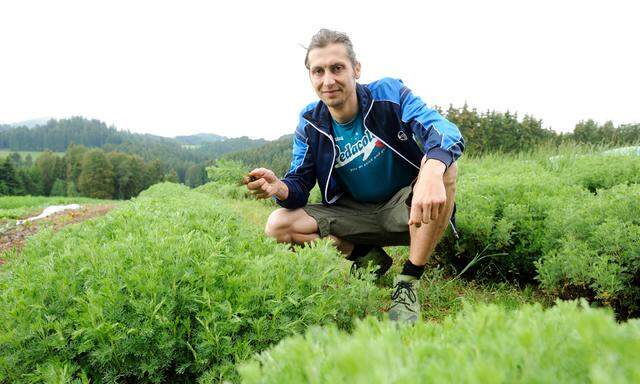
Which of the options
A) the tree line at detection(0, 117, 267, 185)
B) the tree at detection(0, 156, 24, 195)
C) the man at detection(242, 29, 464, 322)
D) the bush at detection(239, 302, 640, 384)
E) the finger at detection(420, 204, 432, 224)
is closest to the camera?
the bush at detection(239, 302, 640, 384)

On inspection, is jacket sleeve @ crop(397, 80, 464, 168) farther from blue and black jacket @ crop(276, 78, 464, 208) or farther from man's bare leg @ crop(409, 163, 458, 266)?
man's bare leg @ crop(409, 163, 458, 266)

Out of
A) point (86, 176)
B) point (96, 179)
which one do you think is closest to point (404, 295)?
point (96, 179)

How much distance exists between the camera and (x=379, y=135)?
3898 mm

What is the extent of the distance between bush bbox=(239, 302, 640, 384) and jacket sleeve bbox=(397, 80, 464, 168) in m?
2.20

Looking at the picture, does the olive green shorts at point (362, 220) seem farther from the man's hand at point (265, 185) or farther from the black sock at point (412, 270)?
the black sock at point (412, 270)

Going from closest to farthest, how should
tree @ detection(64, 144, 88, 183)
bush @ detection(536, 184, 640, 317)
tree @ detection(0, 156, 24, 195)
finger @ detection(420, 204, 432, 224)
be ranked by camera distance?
1. finger @ detection(420, 204, 432, 224)
2. bush @ detection(536, 184, 640, 317)
3. tree @ detection(0, 156, 24, 195)
4. tree @ detection(64, 144, 88, 183)

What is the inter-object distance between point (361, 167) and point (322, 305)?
1.92 meters

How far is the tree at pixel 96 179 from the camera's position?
236ft

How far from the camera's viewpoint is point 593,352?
0.89 metres

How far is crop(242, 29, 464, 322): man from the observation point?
3.48m

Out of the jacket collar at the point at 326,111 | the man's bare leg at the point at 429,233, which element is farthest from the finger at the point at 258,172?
the man's bare leg at the point at 429,233

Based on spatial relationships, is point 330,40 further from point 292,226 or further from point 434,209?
point 434,209

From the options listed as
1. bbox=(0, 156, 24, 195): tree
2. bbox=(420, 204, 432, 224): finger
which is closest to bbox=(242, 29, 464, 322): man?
bbox=(420, 204, 432, 224): finger

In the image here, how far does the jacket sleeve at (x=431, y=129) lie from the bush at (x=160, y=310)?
1.13m
